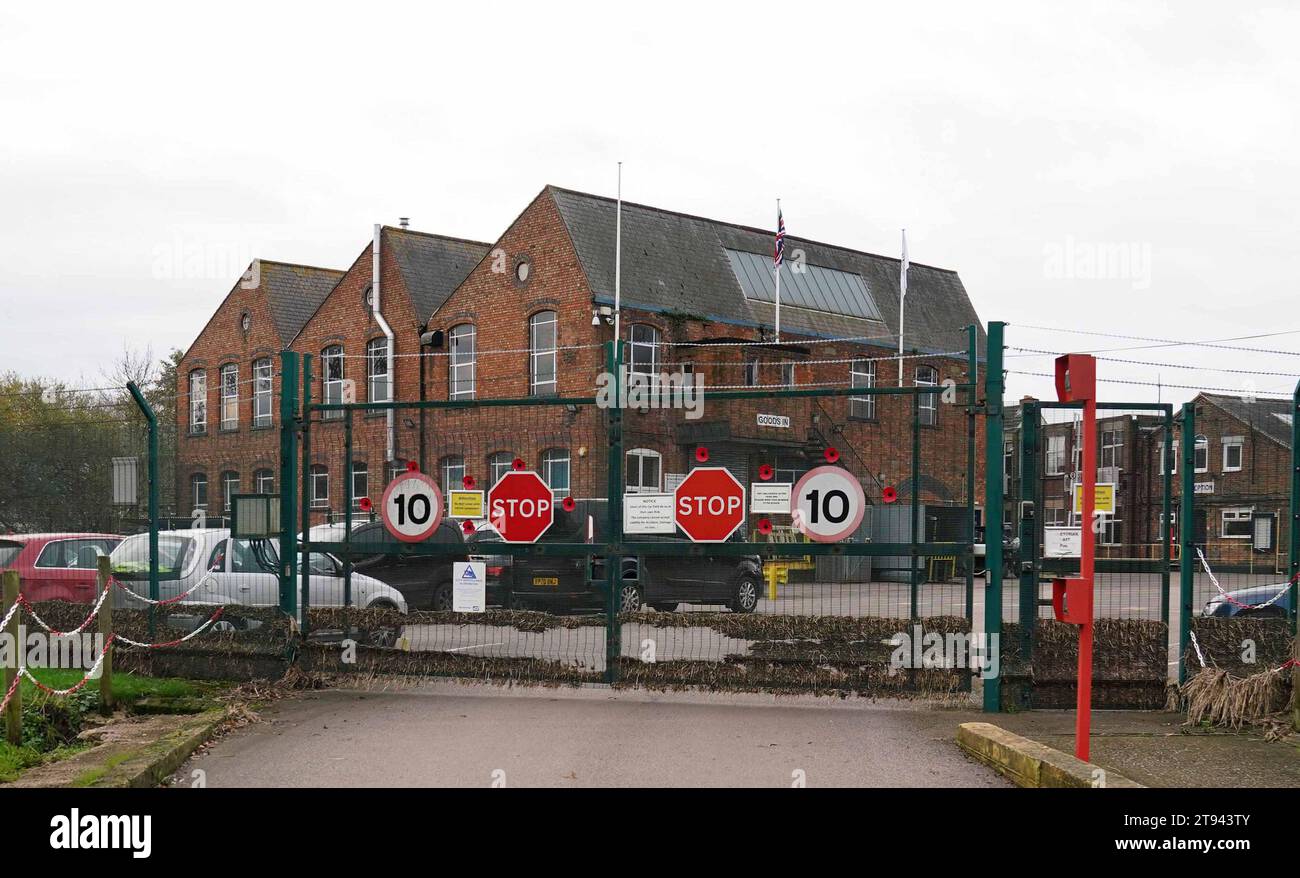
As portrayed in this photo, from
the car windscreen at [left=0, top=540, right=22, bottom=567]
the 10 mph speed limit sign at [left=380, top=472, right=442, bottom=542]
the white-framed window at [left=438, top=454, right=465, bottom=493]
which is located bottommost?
the car windscreen at [left=0, top=540, right=22, bottom=567]

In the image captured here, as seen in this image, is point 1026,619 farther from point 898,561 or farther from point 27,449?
point 27,449

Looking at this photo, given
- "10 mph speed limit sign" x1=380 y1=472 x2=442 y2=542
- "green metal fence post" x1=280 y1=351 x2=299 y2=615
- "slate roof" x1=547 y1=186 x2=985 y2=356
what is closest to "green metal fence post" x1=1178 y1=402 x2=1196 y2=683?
"10 mph speed limit sign" x1=380 y1=472 x2=442 y2=542

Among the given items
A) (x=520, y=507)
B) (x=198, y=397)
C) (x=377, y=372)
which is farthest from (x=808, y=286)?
(x=520, y=507)

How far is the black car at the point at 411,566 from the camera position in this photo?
11016 mm

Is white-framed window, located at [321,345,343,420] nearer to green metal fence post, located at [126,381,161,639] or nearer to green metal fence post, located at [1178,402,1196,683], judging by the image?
green metal fence post, located at [126,381,161,639]

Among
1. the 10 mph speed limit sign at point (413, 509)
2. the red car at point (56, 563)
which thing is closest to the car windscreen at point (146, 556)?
the red car at point (56, 563)

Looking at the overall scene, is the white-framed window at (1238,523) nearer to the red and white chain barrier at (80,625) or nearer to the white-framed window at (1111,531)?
the white-framed window at (1111,531)

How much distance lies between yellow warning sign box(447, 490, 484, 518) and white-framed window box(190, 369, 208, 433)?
34.3m

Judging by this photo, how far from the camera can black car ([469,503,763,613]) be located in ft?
34.6

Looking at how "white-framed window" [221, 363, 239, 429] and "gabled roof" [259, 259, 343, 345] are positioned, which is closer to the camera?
"white-framed window" [221, 363, 239, 429]

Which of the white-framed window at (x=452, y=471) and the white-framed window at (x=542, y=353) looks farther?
the white-framed window at (x=542, y=353)

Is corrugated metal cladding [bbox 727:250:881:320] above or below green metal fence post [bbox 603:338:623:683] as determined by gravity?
above

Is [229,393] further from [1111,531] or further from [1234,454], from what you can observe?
[1111,531]

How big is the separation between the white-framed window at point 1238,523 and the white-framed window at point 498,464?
25.8 ft
